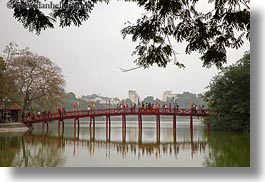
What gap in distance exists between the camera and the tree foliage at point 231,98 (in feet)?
16.2

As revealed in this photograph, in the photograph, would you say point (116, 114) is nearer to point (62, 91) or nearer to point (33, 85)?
point (62, 91)

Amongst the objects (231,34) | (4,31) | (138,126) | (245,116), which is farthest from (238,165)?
(138,126)

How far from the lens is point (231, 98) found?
6.13m

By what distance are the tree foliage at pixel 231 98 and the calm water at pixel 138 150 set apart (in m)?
0.24

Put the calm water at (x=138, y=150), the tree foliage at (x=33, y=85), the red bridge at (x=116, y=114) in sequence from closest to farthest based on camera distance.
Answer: the calm water at (x=138, y=150) → the red bridge at (x=116, y=114) → the tree foliage at (x=33, y=85)

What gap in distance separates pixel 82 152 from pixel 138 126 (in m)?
3.23

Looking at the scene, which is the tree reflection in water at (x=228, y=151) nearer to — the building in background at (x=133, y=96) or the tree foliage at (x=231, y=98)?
the tree foliage at (x=231, y=98)

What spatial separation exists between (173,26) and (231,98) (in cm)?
403

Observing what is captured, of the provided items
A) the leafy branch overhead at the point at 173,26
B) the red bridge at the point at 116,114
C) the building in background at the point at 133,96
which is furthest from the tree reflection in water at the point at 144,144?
the leafy branch overhead at the point at 173,26

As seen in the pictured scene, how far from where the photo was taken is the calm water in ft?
15.2

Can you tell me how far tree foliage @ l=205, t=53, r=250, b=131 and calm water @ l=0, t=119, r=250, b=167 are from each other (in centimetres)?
24

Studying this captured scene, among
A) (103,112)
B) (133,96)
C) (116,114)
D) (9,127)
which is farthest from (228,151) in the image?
(9,127)

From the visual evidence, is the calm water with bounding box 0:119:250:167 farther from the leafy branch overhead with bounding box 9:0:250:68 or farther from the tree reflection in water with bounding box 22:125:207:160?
Answer: the leafy branch overhead with bounding box 9:0:250:68

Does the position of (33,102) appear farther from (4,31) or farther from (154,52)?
(154,52)
